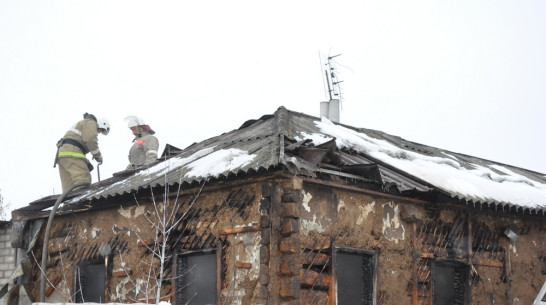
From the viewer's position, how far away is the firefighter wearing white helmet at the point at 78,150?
13.0 meters

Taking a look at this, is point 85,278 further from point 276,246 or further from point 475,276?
point 475,276

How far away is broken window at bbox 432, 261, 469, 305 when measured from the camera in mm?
11039

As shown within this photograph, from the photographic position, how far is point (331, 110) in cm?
1596

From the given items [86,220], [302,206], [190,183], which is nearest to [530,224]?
[302,206]

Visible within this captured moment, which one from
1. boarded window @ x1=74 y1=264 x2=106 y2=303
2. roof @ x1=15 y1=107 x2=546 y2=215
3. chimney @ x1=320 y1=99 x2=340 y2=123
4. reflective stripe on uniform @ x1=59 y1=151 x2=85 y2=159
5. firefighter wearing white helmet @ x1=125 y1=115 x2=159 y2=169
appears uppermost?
chimney @ x1=320 y1=99 x2=340 y2=123

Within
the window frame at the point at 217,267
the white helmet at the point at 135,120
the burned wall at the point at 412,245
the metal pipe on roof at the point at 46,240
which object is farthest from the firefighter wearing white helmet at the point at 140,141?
the burned wall at the point at 412,245

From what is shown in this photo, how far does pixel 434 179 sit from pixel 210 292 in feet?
11.6

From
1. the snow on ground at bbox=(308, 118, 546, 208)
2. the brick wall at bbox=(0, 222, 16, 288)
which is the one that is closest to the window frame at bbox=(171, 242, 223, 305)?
the snow on ground at bbox=(308, 118, 546, 208)

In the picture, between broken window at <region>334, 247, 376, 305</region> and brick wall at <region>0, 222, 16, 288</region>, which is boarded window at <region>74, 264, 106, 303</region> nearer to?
brick wall at <region>0, 222, 16, 288</region>

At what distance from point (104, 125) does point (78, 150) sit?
702 millimetres

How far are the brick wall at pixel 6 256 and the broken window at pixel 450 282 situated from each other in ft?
24.7

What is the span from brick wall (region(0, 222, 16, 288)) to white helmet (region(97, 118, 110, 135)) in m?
2.42

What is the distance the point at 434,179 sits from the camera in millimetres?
10414

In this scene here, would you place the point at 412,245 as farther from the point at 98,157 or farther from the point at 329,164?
the point at 98,157
